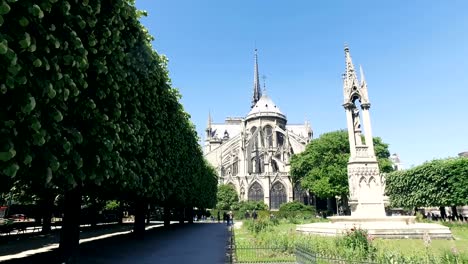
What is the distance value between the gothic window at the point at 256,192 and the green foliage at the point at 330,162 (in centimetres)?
2011

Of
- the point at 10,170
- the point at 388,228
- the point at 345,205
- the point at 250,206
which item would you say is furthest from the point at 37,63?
the point at 250,206

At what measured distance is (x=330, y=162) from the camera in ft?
191

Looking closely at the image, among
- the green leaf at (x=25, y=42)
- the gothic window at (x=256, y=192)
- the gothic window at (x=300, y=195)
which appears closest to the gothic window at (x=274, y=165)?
the gothic window at (x=256, y=192)

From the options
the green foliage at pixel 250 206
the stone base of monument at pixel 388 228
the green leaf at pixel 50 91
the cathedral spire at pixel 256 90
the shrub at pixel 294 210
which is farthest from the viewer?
the cathedral spire at pixel 256 90

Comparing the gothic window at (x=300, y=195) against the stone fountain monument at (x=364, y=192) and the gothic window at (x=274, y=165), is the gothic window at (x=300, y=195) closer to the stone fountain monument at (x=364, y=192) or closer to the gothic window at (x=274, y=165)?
the gothic window at (x=274, y=165)

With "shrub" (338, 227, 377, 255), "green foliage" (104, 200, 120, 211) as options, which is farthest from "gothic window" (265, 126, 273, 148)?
"shrub" (338, 227, 377, 255)

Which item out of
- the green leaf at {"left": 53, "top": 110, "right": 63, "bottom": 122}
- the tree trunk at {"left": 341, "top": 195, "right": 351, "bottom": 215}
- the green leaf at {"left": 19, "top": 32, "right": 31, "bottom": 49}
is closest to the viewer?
the green leaf at {"left": 19, "top": 32, "right": 31, "bottom": 49}

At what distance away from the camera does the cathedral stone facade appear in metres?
82.2

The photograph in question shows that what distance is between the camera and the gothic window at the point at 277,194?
82062 millimetres

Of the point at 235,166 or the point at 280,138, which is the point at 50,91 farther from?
the point at 280,138

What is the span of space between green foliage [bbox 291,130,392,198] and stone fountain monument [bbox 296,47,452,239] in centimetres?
3248

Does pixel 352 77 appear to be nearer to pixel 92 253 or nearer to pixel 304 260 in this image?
pixel 304 260

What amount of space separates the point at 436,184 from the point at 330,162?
20746mm

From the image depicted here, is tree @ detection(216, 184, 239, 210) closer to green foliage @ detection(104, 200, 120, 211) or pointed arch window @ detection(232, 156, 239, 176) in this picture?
pointed arch window @ detection(232, 156, 239, 176)
